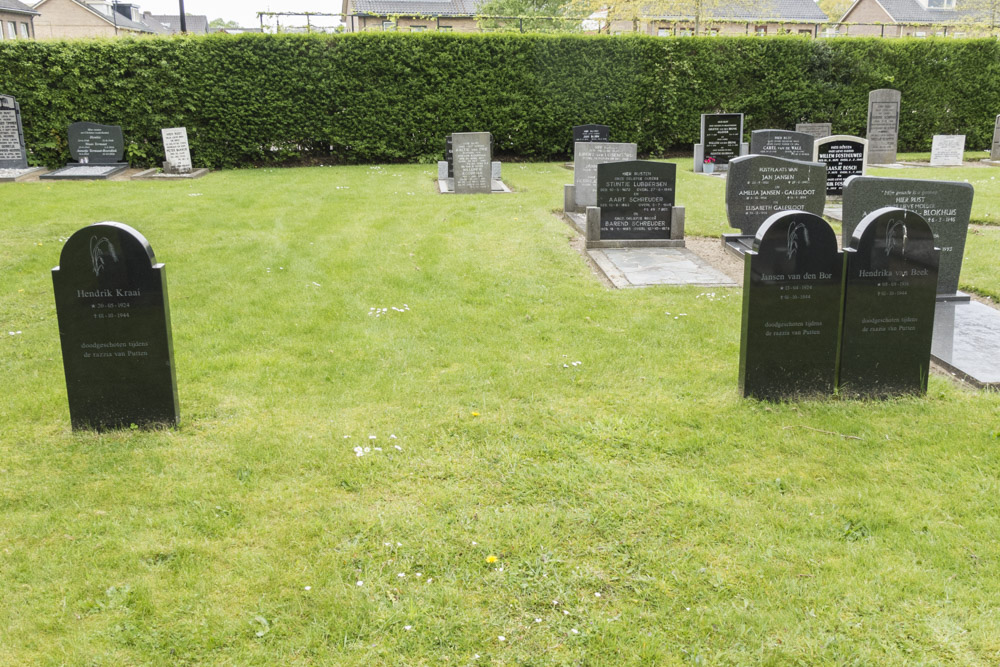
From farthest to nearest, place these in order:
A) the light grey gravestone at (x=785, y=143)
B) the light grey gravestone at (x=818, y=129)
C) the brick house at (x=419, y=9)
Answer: the brick house at (x=419, y=9), the light grey gravestone at (x=818, y=129), the light grey gravestone at (x=785, y=143)

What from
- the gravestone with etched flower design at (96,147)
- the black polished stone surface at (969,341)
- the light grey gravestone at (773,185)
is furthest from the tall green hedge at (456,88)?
the black polished stone surface at (969,341)

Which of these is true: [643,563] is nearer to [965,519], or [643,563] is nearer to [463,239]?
[965,519]

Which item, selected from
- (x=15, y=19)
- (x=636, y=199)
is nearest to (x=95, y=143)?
(x=636, y=199)

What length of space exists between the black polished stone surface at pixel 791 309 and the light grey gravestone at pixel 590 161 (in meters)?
8.53

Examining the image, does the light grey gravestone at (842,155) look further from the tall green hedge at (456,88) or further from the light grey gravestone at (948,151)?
the tall green hedge at (456,88)

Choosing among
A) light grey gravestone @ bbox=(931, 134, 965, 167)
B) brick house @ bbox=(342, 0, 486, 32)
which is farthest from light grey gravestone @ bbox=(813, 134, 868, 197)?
brick house @ bbox=(342, 0, 486, 32)

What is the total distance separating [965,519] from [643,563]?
1711 millimetres

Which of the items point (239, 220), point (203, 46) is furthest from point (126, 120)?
point (239, 220)

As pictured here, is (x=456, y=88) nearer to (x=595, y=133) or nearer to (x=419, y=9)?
(x=595, y=133)

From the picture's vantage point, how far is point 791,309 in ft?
17.0

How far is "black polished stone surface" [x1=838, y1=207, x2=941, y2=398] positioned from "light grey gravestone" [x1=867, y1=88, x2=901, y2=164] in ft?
57.2

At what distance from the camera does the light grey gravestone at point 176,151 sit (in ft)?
62.9

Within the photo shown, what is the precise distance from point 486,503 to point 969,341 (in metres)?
4.71

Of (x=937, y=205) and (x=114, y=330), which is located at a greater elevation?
(x=937, y=205)
